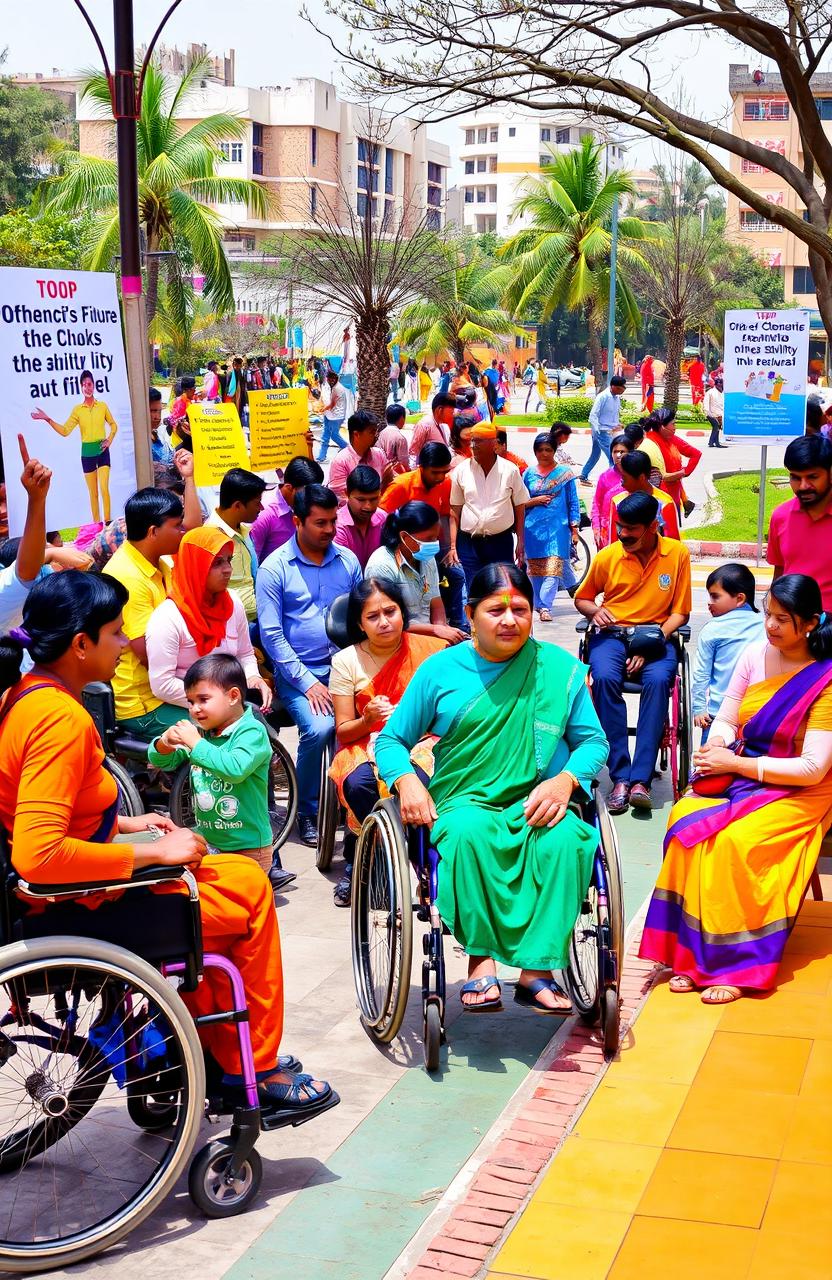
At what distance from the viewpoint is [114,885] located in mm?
3570

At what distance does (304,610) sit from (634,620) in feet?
5.64

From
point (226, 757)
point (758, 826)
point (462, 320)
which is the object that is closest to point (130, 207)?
point (226, 757)

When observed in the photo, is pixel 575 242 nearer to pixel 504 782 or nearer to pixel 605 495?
pixel 605 495

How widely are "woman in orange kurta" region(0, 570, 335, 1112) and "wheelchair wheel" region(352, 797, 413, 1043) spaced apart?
0.61m

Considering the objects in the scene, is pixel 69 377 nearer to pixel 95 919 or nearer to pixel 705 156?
pixel 95 919

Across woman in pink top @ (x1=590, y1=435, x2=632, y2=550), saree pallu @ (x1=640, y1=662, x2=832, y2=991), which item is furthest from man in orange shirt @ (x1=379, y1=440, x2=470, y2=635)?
saree pallu @ (x1=640, y1=662, x2=832, y2=991)

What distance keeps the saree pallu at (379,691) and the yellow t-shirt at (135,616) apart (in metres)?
0.88

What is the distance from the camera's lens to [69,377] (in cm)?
625

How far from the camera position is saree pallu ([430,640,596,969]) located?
182 inches

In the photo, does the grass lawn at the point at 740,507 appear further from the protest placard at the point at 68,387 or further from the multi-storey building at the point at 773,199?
the multi-storey building at the point at 773,199

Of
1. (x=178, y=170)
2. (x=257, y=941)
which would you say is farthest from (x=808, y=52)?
(x=178, y=170)

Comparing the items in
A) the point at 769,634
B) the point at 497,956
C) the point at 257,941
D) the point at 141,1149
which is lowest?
the point at 141,1149

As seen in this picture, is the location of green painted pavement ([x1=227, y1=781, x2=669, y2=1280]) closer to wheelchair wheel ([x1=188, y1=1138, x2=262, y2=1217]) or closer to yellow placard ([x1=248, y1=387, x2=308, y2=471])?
wheelchair wheel ([x1=188, y1=1138, x2=262, y2=1217])

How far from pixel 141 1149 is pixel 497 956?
47.2 inches
